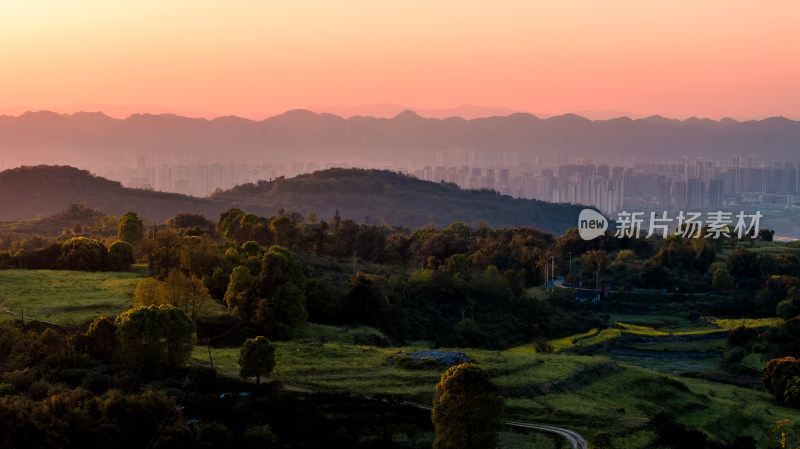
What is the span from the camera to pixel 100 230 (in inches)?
2574

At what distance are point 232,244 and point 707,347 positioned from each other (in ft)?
92.5

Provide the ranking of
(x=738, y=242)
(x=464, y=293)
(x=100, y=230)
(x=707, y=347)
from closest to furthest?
1. (x=707, y=347)
2. (x=464, y=293)
3. (x=100, y=230)
4. (x=738, y=242)

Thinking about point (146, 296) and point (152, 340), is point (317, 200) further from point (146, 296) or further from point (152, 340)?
point (152, 340)

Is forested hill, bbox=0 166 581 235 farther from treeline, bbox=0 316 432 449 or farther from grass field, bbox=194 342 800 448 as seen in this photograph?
treeline, bbox=0 316 432 449

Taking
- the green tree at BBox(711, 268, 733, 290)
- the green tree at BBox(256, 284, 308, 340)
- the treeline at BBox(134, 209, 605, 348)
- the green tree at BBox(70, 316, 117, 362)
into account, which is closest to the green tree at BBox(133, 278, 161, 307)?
the treeline at BBox(134, 209, 605, 348)

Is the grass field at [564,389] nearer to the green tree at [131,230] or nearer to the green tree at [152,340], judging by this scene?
the green tree at [152,340]

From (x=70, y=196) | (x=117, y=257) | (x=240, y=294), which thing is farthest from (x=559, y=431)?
(x=70, y=196)

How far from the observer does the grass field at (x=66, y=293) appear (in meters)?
29.8

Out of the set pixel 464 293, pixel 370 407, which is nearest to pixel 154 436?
pixel 370 407

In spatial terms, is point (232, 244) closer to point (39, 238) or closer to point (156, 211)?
point (39, 238)

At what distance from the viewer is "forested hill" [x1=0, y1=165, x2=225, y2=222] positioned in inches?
3999

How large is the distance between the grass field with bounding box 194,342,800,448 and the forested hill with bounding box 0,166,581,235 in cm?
8315

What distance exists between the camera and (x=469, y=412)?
1694 cm

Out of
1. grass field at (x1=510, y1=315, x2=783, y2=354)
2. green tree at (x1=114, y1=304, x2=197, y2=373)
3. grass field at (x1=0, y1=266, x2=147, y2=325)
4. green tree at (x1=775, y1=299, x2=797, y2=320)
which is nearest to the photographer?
green tree at (x1=114, y1=304, x2=197, y2=373)
